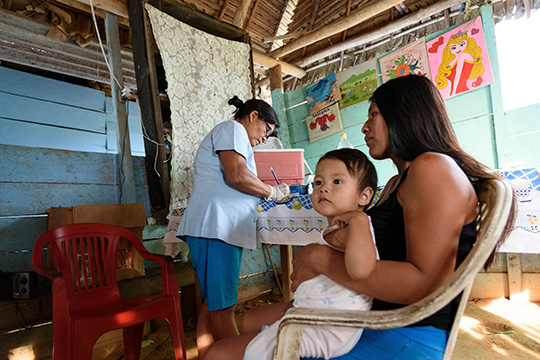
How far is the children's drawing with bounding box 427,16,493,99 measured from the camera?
9.47 ft

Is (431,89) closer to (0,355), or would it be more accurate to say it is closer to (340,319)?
(340,319)

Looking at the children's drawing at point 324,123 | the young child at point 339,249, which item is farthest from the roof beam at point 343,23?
the young child at point 339,249

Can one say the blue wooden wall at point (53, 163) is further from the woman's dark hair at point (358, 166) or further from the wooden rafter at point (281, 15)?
the wooden rafter at point (281, 15)

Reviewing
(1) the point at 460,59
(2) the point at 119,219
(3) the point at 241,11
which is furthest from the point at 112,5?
(1) the point at 460,59

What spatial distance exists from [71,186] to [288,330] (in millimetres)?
3152

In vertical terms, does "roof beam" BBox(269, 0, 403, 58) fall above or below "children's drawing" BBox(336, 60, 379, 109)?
above

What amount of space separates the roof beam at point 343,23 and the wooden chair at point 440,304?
3120mm

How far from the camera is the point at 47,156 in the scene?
9.94ft

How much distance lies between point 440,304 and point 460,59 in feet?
10.5

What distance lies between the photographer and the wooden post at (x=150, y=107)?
2674 mm

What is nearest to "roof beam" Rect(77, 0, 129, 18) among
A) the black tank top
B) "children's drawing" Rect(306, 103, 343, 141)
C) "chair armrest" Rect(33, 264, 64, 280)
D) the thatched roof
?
the thatched roof

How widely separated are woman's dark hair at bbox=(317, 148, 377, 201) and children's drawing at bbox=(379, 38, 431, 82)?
2764 millimetres

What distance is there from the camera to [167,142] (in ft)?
9.11

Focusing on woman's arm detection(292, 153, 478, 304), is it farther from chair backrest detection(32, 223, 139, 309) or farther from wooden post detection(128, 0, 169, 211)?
wooden post detection(128, 0, 169, 211)
